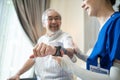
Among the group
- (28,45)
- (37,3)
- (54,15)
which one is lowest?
(28,45)

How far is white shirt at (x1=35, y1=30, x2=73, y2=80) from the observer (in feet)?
5.62

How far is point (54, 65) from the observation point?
173 centimetres

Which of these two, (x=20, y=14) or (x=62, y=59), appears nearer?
(x=62, y=59)

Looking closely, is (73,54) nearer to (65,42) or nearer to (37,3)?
(65,42)

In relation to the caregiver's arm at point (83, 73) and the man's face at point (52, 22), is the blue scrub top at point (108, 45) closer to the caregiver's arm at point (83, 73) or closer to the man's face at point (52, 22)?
the caregiver's arm at point (83, 73)

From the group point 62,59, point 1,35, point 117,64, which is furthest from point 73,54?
point 1,35

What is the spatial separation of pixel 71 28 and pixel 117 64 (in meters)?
2.36

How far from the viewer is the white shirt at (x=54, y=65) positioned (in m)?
Result: 1.71

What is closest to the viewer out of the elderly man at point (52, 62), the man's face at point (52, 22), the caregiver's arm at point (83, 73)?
the caregiver's arm at point (83, 73)

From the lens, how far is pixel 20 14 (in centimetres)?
297

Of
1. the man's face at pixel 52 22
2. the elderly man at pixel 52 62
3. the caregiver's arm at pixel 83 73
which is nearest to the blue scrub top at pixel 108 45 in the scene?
the caregiver's arm at pixel 83 73

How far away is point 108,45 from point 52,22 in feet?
3.83

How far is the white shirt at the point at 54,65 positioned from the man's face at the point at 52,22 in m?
0.15

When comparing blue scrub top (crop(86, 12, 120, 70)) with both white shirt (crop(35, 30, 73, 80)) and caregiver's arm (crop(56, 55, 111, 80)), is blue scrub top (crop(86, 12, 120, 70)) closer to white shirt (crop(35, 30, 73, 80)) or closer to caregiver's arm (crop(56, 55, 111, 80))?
caregiver's arm (crop(56, 55, 111, 80))
